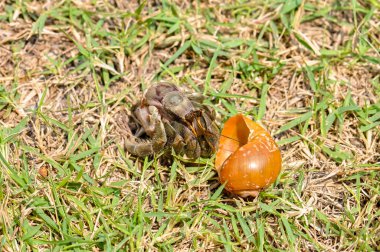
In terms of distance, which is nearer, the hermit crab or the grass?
the grass

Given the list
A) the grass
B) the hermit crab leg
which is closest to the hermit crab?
the hermit crab leg

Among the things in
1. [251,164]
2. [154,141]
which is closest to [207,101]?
[154,141]

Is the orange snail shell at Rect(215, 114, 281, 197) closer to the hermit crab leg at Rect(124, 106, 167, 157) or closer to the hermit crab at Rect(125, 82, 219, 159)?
the hermit crab at Rect(125, 82, 219, 159)

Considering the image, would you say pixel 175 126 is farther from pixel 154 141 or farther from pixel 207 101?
pixel 207 101

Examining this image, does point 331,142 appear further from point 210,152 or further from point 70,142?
point 70,142
